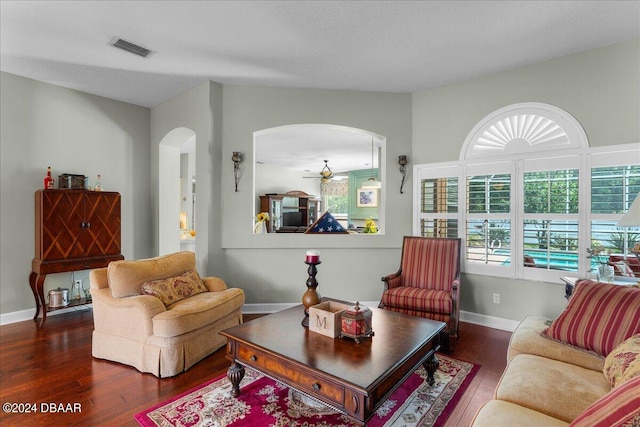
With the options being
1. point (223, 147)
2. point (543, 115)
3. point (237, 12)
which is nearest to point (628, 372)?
point (543, 115)

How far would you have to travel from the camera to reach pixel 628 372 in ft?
4.35

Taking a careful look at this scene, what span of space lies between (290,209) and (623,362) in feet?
29.7

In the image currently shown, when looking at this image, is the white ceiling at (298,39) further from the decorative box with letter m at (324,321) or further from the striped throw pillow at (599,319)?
the decorative box with letter m at (324,321)

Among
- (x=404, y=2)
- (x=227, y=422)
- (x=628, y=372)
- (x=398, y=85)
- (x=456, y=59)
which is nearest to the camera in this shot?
(x=628, y=372)

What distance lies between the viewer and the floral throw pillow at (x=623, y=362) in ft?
4.39

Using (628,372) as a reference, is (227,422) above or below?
below

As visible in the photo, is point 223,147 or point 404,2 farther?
point 223,147

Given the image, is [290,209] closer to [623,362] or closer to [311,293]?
[311,293]

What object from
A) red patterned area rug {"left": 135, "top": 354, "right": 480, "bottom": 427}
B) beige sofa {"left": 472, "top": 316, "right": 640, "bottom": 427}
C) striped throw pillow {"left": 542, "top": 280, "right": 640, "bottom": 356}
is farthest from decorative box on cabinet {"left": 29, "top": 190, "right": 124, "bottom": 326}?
striped throw pillow {"left": 542, "top": 280, "right": 640, "bottom": 356}

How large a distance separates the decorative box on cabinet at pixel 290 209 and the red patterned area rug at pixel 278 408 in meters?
6.69

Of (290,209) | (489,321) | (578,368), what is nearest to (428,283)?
(489,321)

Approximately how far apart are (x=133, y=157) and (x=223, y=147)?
171cm

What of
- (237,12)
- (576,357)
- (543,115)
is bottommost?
(576,357)

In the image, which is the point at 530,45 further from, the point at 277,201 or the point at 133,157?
the point at 277,201
